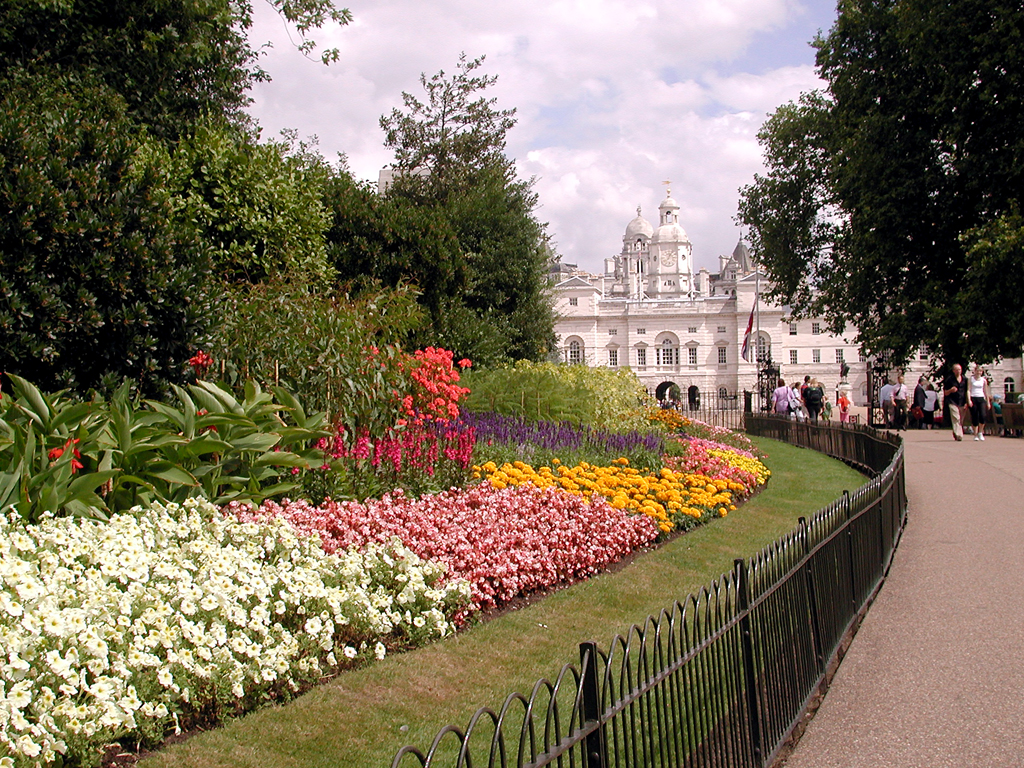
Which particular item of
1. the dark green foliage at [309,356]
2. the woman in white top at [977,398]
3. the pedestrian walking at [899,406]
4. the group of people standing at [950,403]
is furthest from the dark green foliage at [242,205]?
the pedestrian walking at [899,406]

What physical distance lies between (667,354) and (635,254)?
44126 millimetres

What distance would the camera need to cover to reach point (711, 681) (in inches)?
125

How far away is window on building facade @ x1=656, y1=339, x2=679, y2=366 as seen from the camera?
91875mm

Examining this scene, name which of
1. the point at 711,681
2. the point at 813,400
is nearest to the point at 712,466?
the point at 711,681

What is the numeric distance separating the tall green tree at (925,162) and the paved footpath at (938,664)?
12.6m

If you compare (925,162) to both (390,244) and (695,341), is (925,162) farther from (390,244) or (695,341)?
(695,341)

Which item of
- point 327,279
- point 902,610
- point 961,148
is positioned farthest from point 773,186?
point 902,610

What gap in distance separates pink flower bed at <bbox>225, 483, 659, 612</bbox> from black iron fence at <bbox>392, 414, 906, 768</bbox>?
3.25 ft

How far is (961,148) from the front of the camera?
20.4 metres

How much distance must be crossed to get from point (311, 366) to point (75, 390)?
169 cm

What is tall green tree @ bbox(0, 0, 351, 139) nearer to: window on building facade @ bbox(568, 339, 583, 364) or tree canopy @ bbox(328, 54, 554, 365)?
tree canopy @ bbox(328, 54, 554, 365)

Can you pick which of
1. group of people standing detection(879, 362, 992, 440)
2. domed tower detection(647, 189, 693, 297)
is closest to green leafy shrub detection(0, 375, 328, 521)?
group of people standing detection(879, 362, 992, 440)

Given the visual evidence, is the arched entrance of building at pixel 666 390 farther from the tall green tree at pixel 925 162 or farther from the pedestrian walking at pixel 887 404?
the tall green tree at pixel 925 162

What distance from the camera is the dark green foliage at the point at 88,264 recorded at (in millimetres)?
5844
